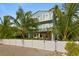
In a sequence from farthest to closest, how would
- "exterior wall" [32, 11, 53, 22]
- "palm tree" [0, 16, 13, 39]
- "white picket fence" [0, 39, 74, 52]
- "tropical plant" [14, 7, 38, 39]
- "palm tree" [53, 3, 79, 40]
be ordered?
1. "exterior wall" [32, 11, 53, 22]
2. "palm tree" [0, 16, 13, 39]
3. "tropical plant" [14, 7, 38, 39]
4. "palm tree" [53, 3, 79, 40]
5. "white picket fence" [0, 39, 74, 52]

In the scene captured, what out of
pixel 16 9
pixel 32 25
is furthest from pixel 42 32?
pixel 16 9

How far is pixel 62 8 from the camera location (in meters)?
10.3

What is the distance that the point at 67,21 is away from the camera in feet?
33.0

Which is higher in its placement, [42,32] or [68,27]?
[68,27]

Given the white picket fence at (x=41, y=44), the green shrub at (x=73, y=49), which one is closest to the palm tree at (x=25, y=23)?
the white picket fence at (x=41, y=44)

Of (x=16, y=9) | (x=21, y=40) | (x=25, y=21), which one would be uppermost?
(x=16, y=9)

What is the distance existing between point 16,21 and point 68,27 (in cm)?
356

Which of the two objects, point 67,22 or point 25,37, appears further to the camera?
point 25,37

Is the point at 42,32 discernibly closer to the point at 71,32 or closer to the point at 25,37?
the point at 25,37

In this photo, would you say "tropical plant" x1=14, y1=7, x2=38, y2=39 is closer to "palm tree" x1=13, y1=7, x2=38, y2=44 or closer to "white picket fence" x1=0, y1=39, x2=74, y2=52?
"palm tree" x1=13, y1=7, x2=38, y2=44

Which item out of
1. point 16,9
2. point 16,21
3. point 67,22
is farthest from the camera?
point 16,21

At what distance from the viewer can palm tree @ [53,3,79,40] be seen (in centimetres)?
995

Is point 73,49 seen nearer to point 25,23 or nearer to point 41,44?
point 41,44

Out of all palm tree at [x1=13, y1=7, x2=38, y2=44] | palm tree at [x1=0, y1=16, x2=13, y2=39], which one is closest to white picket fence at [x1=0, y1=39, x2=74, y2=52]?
palm tree at [x1=0, y1=16, x2=13, y2=39]
